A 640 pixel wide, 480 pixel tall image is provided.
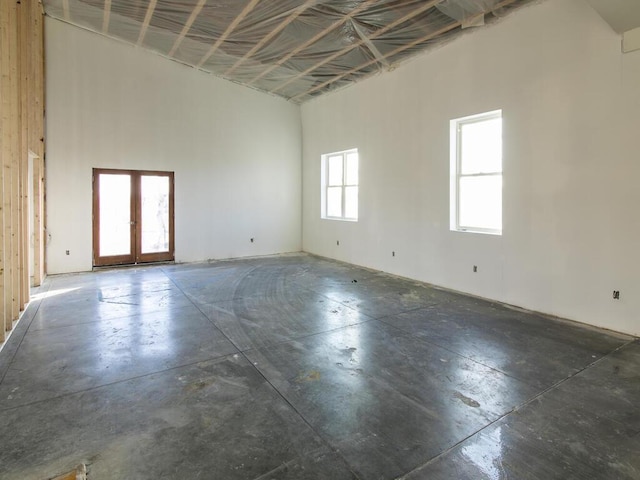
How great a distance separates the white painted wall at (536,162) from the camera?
4004 millimetres

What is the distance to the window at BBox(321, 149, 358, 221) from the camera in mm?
8328

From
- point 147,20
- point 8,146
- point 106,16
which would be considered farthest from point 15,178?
point 106,16

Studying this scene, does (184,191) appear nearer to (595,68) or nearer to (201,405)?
(201,405)

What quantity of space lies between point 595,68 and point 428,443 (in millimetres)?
4519

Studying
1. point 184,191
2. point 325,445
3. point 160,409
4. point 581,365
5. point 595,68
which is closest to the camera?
point 325,445

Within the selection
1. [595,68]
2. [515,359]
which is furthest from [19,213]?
[595,68]

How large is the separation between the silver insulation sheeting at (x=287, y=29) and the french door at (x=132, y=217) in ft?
8.95

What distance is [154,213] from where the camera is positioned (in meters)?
8.02

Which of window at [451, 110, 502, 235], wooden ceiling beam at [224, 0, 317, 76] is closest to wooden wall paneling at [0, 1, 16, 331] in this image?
wooden ceiling beam at [224, 0, 317, 76]

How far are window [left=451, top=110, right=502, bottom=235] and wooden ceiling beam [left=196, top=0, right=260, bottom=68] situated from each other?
358 centimetres

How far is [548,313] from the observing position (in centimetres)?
464

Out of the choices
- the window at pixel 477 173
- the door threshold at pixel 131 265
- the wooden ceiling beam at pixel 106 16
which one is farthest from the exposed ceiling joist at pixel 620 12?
the door threshold at pixel 131 265

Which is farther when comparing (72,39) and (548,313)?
(72,39)

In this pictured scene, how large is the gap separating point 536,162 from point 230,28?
527 centimetres
